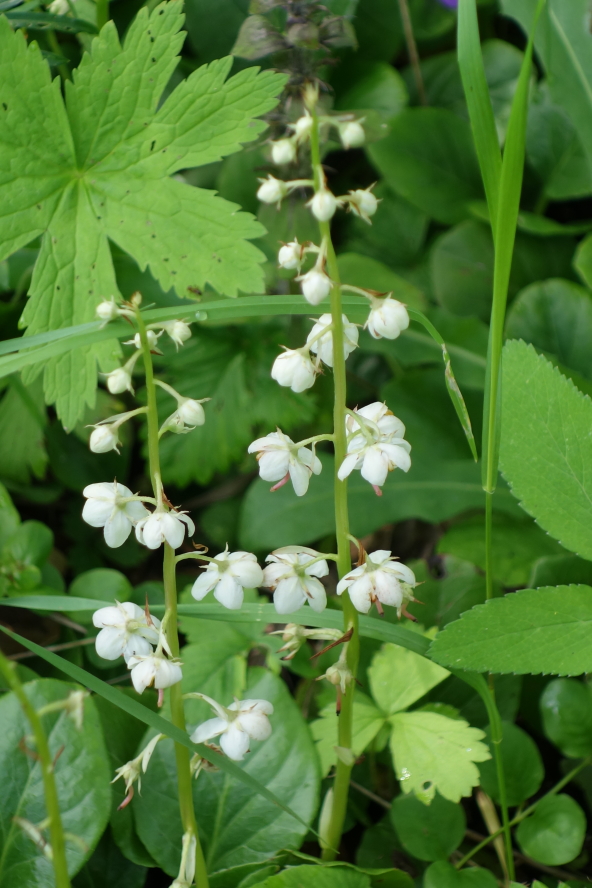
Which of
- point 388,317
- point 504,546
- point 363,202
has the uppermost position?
point 363,202

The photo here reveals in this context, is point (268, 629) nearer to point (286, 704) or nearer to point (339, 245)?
point (286, 704)

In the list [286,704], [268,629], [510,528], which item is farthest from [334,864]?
[510,528]

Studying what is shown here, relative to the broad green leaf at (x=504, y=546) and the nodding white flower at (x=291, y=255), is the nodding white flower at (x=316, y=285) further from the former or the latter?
the broad green leaf at (x=504, y=546)

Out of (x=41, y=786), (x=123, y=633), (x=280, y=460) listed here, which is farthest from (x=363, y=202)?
(x=41, y=786)

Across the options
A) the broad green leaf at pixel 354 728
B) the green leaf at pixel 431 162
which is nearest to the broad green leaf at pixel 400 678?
the broad green leaf at pixel 354 728

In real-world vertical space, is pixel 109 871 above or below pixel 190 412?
below

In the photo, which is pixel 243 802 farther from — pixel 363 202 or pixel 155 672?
pixel 363 202

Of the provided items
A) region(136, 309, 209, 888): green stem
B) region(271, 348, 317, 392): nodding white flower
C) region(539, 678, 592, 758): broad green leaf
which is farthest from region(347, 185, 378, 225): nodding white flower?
region(539, 678, 592, 758): broad green leaf
